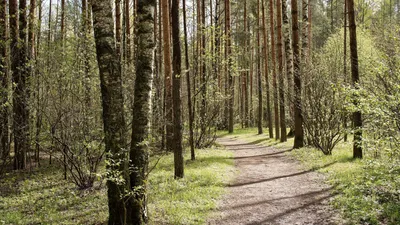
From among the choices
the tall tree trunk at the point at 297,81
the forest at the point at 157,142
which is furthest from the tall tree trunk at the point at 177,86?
the tall tree trunk at the point at 297,81

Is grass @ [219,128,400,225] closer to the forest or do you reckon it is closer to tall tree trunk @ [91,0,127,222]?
the forest

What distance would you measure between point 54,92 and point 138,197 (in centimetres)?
485

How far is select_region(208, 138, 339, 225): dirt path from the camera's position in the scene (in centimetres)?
564

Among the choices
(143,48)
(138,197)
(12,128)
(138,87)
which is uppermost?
(143,48)

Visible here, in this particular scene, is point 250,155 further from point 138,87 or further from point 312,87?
point 138,87

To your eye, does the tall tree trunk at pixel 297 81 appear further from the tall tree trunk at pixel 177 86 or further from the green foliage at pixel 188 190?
the tall tree trunk at pixel 177 86

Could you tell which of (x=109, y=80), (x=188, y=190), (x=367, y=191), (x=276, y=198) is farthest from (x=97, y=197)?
(x=367, y=191)

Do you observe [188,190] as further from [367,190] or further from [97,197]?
[367,190]

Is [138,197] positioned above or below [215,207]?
above

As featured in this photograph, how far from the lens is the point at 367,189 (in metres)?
6.08

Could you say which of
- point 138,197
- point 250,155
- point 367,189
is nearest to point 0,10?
point 138,197

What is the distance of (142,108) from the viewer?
5145 millimetres

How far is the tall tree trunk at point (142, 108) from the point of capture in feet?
16.5

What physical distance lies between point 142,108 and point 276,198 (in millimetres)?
3663
